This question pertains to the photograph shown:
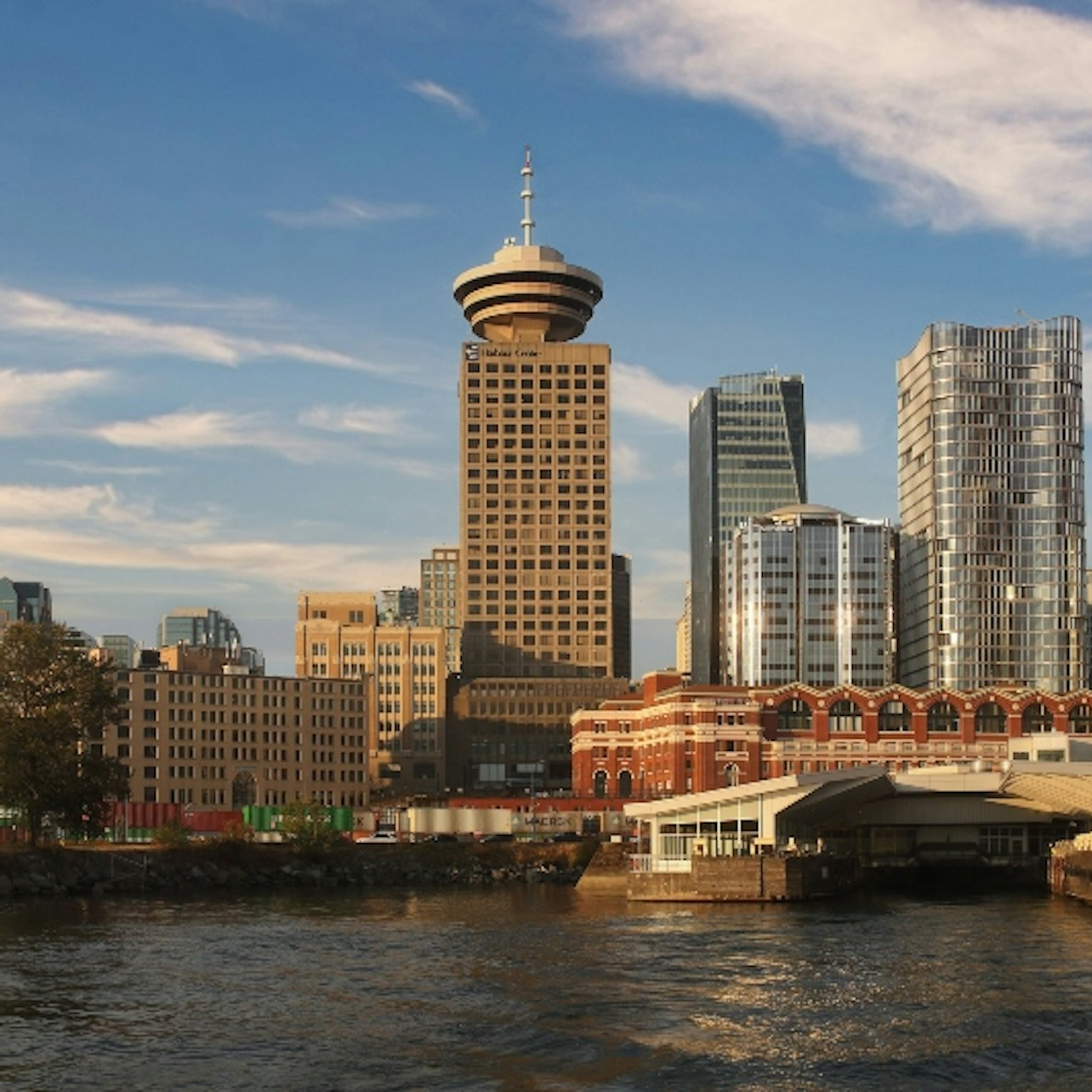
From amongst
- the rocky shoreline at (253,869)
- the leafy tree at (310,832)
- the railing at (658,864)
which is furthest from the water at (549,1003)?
the leafy tree at (310,832)

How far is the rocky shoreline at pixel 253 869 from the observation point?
160 meters

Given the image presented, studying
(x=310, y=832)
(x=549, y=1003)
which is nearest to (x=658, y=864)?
(x=310, y=832)

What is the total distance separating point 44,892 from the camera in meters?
155

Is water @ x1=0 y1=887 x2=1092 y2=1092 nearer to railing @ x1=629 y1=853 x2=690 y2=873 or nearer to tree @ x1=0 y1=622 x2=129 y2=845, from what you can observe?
railing @ x1=629 y1=853 x2=690 y2=873

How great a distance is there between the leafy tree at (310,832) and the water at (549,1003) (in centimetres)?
6576

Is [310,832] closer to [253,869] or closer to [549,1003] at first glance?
[253,869]

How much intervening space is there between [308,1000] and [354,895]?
3339 inches

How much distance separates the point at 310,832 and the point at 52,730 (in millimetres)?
36624

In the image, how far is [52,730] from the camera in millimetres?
167750

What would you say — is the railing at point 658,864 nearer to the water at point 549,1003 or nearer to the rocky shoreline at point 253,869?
the water at point 549,1003

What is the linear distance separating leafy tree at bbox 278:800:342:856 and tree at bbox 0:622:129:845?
21561 mm

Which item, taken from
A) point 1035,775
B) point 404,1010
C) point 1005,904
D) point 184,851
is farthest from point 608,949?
point 184,851

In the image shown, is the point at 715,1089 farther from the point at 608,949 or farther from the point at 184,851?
the point at 184,851

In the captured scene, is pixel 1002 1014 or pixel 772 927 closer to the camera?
pixel 1002 1014
